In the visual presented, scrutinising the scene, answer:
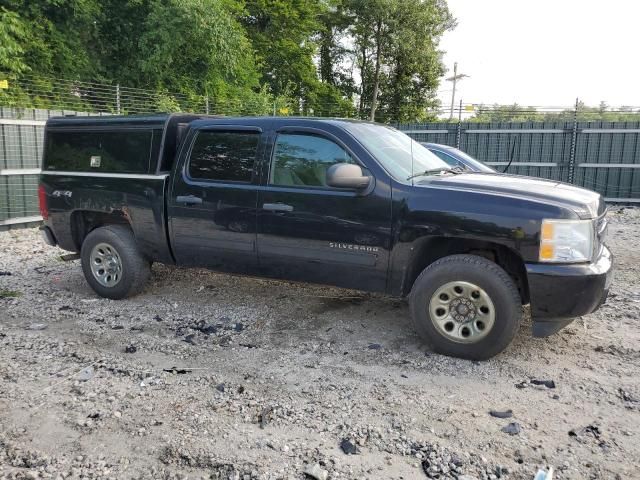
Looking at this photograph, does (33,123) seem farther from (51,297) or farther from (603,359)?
(603,359)

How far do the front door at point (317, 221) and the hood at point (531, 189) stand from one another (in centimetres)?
→ 55

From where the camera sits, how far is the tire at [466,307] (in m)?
4.09

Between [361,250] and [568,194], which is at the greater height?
[568,194]

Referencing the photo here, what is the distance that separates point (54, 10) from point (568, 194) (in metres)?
19.1

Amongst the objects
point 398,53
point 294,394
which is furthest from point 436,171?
point 398,53

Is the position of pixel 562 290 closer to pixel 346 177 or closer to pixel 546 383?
pixel 546 383

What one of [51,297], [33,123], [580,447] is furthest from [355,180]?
[33,123]

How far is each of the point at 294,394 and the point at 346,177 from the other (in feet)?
5.62

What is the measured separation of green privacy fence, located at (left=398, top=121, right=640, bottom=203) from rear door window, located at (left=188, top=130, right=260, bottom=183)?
12.5m

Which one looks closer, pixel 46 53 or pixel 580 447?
pixel 580 447

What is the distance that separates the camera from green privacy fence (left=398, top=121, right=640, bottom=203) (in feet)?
53.1

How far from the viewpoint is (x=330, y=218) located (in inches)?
183

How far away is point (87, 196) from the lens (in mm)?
5965


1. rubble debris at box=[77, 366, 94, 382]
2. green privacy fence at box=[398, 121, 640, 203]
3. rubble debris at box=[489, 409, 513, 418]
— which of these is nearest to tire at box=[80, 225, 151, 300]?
rubble debris at box=[77, 366, 94, 382]
